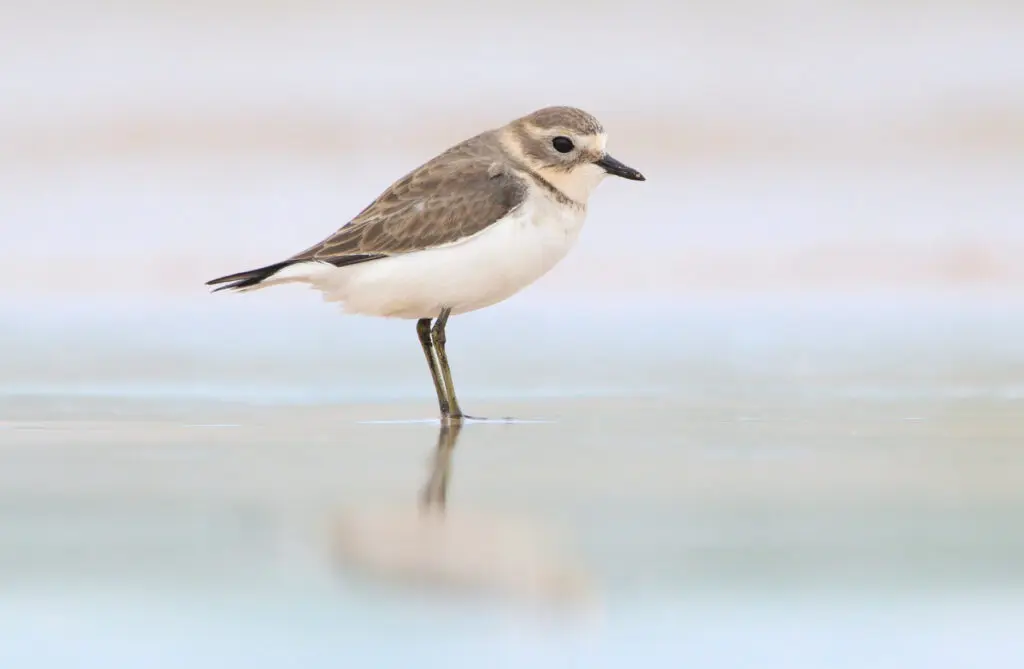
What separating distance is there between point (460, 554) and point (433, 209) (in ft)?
7.08

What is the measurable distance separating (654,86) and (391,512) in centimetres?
911

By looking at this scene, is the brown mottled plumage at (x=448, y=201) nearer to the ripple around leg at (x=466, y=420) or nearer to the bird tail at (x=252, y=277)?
the bird tail at (x=252, y=277)

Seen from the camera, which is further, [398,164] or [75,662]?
[398,164]

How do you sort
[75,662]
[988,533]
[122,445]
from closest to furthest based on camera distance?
[75,662], [988,533], [122,445]

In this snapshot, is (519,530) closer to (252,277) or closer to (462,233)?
(462,233)

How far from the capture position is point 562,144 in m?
5.12

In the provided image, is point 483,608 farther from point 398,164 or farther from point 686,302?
point 398,164

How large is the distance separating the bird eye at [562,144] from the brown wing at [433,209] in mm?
184

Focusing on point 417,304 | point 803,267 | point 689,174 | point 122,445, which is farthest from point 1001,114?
point 122,445

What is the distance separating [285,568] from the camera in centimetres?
284

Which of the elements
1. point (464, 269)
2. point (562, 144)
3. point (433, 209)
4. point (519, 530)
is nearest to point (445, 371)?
point (464, 269)

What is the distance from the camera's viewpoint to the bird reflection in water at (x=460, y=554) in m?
2.71

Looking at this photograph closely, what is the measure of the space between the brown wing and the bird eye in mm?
184

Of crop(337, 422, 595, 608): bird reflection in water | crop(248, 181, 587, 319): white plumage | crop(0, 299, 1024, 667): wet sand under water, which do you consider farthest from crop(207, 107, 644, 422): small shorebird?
crop(337, 422, 595, 608): bird reflection in water
